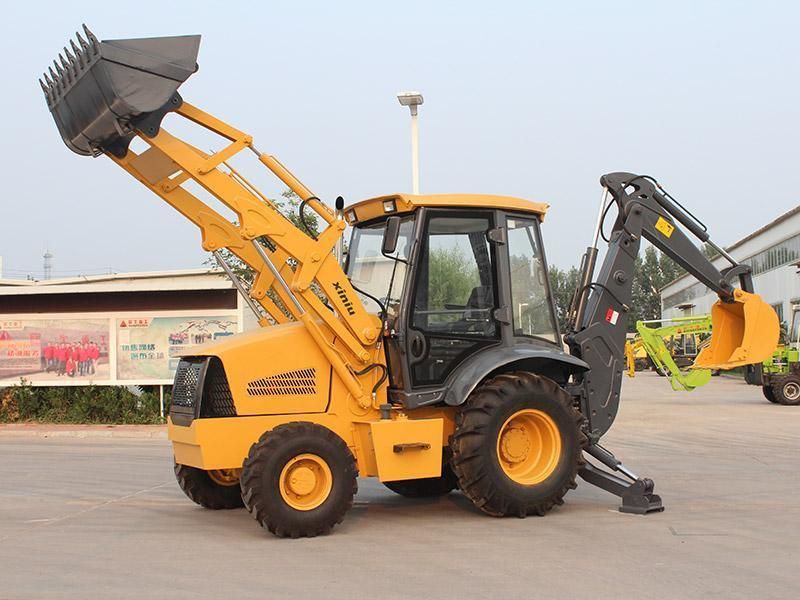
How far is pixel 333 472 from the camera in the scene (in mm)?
8883

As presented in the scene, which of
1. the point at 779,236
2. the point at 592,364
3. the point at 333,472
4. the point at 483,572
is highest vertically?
the point at 779,236

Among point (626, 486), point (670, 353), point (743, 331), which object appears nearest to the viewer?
point (626, 486)

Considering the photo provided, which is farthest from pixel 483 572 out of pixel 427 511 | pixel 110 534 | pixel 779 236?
pixel 779 236

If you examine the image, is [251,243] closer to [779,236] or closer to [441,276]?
[441,276]

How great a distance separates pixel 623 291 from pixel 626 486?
219 centimetres

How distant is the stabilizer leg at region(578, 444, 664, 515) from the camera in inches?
389

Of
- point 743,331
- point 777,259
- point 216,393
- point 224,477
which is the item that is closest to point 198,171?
point 216,393

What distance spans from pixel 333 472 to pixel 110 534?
7.10ft

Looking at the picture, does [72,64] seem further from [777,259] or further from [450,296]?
[777,259]

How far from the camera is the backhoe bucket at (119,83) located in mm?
8773

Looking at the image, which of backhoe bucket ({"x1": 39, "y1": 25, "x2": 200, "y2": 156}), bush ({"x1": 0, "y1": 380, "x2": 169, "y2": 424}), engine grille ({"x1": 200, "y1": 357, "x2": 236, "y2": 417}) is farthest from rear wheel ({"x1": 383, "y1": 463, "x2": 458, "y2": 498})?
bush ({"x1": 0, "y1": 380, "x2": 169, "y2": 424})

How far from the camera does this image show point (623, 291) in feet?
36.4

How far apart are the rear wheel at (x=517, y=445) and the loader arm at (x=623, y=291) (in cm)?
77

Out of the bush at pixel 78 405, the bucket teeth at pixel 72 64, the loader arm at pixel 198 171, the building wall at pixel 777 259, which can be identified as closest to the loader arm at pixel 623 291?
the loader arm at pixel 198 171
